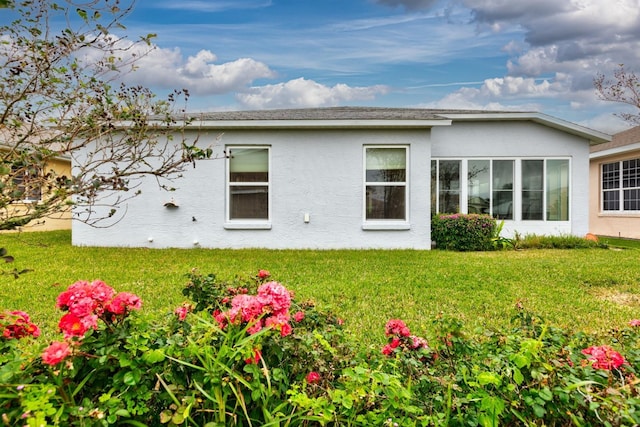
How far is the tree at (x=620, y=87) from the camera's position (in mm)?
13016

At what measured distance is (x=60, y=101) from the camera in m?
2.91

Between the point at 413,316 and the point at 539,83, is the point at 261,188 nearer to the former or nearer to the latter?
the point at 413,316

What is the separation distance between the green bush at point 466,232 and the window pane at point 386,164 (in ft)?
6.18

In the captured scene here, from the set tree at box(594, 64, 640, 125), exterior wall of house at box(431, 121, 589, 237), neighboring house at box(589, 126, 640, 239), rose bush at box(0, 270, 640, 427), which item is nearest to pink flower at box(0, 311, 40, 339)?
rose bush at box(0, 270, 640, 427)

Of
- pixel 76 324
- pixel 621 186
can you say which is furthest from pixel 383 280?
pixel 621 186

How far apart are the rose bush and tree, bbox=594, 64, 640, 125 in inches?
597

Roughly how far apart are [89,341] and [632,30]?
18.4m

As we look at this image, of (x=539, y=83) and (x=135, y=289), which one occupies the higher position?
(x=539, y=83)

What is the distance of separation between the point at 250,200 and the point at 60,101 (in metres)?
7.20

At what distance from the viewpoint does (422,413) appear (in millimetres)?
1578

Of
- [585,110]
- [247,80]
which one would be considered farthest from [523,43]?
[247,80]

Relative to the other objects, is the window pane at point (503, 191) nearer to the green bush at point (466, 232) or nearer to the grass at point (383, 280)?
the green bush at point (466, 232)

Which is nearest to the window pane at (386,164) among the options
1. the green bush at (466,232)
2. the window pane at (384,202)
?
the window pane at (384,202)

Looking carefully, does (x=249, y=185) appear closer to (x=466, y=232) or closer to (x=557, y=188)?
(x=466, y=232)
